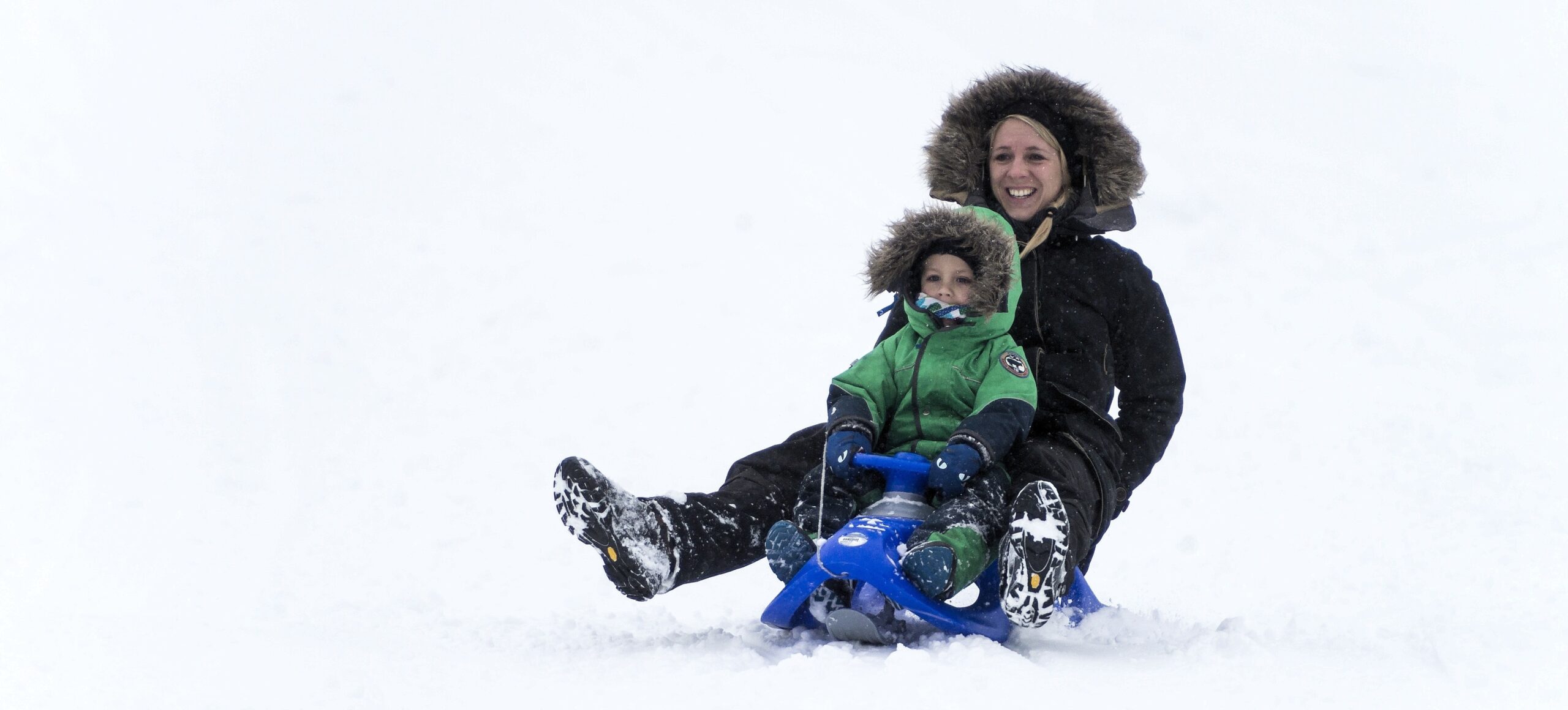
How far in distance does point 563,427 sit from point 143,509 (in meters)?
2.00

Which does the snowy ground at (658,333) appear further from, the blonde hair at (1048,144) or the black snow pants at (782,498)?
the blonde hair at (1048,144)

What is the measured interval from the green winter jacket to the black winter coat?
0.27 m

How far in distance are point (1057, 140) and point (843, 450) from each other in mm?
1272

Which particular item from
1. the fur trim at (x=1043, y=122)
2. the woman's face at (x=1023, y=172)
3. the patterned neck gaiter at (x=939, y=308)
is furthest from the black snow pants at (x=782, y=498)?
the fur trim at (x=1043, y=122)

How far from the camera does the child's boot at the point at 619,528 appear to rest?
9.41 feet

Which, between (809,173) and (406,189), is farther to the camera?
(809,173)

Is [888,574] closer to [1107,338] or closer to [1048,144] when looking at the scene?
[1107,338]

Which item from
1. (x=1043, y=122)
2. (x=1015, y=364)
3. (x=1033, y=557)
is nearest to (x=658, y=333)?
(x=1043, y=122)

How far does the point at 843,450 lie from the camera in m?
3.08

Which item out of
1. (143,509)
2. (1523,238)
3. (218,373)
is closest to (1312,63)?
(1523,238)

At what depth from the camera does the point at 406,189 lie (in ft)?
31.9

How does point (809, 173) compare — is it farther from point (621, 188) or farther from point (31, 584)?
point (31, 584)

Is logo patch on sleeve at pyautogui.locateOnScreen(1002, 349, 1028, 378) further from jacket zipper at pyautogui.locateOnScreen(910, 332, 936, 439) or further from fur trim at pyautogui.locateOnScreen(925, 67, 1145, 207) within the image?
fur trim at pyautogui.locateOnScreen(925, 67, 1145, 207)

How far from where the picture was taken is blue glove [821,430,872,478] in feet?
10.1
